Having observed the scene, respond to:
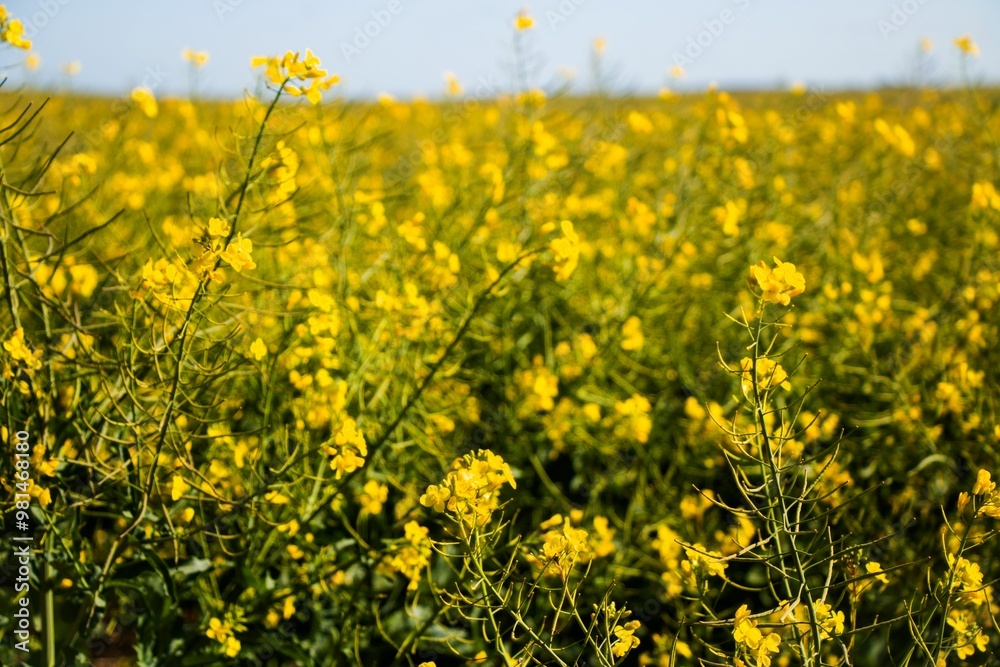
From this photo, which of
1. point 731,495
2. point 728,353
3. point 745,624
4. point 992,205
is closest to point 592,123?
point 728,353

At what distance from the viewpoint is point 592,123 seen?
3.73 metres

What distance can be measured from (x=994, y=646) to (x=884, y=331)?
1.17m

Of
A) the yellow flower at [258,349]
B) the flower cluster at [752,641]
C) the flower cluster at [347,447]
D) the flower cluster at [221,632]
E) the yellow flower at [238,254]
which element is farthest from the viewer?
the yellow flower at [258,349]

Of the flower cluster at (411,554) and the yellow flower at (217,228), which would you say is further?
the flower cluster at (411,554)

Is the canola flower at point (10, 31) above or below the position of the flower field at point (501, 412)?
Answer: above

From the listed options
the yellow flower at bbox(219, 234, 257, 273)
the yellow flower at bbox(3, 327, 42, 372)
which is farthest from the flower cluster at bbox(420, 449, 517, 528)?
the yellow flower at bbox(3, 327, 42, 372)

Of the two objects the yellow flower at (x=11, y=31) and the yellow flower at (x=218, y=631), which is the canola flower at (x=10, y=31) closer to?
the yellow flower at (x=11, y=31)

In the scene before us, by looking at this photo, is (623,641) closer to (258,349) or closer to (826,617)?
(826,617)

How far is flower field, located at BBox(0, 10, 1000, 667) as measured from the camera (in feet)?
4.26

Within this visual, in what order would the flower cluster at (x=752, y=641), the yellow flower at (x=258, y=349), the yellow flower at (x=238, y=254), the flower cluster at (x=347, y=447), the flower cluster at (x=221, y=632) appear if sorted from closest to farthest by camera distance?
the flower cluster at (x=752, y=641) < the yellow flower at (x=238, y=254) < the flower cluster at (x=347, y=447) < the flower cluster at (x=221, y=632) < the yellow flower at (x=258, y=349)

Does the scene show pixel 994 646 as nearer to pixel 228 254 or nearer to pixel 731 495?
pixel 731 495

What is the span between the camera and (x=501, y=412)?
89.1 inches

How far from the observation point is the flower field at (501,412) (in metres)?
1.30

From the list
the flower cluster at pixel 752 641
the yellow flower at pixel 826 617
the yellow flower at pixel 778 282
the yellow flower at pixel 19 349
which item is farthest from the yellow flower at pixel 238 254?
the yellow flower at pixel 826 617
